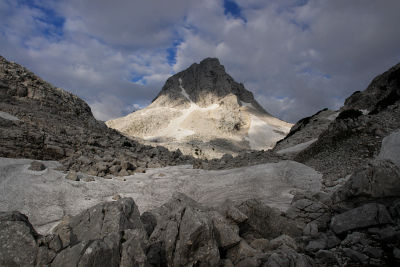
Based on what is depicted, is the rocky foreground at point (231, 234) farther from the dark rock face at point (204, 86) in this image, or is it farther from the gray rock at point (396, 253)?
the dark rock face at point (204, 86)

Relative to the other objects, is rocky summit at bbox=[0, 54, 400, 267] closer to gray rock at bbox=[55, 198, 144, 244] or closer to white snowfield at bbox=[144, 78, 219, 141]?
gray rock at bbox=[55, 198, 144, 244]

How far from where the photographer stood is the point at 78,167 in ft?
51.4

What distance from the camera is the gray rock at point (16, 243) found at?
409 cm

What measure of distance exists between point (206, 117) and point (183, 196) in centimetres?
6039

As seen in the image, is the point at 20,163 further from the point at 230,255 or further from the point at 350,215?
the point at 350,215

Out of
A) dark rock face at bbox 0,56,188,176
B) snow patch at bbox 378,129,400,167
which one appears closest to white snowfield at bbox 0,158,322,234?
dark rock face at bbox 0,56,188,176

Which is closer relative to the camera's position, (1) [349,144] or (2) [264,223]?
(2) [264,223]

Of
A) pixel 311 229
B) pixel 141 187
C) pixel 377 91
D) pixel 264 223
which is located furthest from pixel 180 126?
pixel 311 229

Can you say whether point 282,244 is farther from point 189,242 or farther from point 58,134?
point 58,134

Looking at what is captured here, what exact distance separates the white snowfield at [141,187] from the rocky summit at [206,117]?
98.0 feet

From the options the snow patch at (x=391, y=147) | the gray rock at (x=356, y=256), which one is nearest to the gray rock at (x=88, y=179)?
the gray rock at (x=356, y=256)

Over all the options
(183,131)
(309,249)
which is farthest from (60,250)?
(183,131)

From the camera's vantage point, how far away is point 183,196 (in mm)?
8875

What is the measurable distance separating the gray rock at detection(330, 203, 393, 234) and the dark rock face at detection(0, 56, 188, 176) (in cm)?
1351
